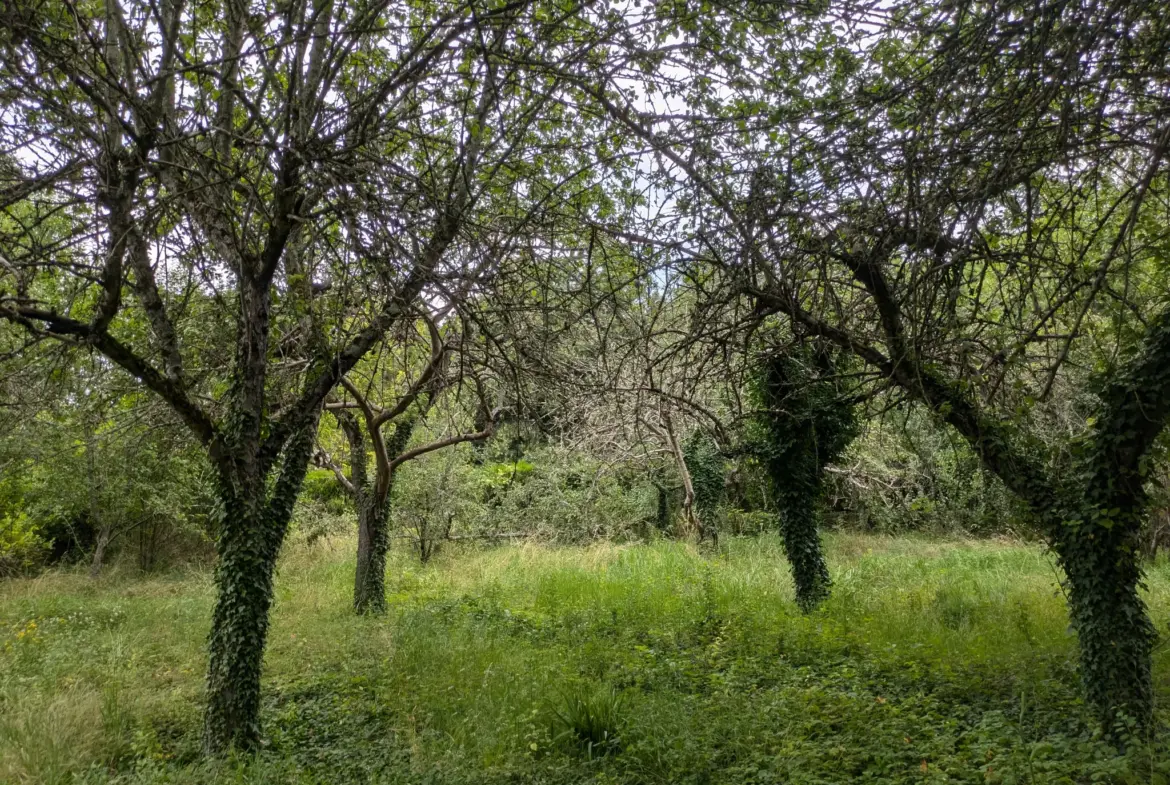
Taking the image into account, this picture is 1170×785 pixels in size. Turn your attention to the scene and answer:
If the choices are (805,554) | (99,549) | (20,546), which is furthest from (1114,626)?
(20,546)

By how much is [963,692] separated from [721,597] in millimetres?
3765

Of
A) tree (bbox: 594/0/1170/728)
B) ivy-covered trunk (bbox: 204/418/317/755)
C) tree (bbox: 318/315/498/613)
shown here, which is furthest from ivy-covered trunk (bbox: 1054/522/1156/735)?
tree (bbox: 318/315/498/613)

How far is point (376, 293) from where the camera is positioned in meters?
4.64

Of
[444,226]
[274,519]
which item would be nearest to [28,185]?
[444,226]

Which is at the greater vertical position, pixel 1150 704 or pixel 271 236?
pixel 271 236

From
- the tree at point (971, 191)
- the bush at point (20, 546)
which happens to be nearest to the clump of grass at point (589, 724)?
the tree at point (971, 191)

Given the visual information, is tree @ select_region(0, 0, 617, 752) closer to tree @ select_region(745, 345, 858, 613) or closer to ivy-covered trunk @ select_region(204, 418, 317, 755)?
ivy-covered trunk @ select_region(204, 418, 317, 755)

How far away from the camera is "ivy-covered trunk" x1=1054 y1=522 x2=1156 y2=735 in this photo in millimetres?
4410

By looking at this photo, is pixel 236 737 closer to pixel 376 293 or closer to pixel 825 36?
pixel 376 293

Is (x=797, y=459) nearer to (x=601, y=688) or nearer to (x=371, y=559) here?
(x=601, y=688)

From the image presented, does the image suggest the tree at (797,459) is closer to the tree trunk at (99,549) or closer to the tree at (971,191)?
the tree at (971,191)

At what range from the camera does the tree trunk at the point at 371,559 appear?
31.5ft

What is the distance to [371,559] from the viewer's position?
9.62m

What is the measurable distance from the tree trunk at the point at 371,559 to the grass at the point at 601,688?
1.13 ft
